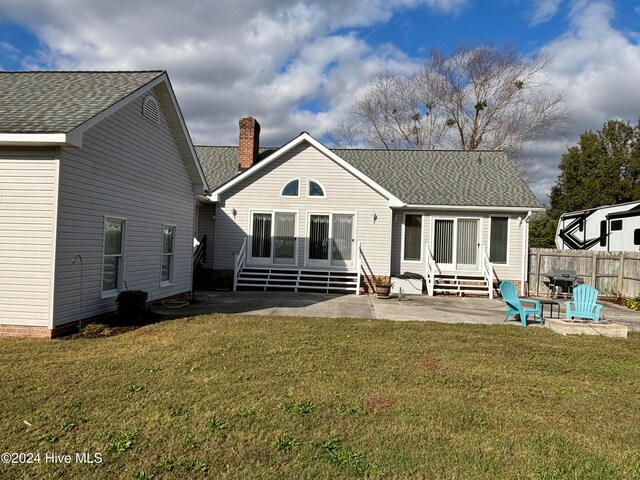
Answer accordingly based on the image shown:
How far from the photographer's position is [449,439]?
12.9 feet

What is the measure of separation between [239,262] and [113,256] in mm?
6510

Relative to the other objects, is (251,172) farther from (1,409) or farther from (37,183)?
(1,409)

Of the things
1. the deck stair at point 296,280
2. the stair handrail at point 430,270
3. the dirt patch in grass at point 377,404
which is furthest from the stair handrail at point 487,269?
the dirt patch in grass at point 377,404

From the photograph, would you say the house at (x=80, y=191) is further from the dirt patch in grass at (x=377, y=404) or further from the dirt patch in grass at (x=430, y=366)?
the dirt patch in grass at (x=430, y=366)

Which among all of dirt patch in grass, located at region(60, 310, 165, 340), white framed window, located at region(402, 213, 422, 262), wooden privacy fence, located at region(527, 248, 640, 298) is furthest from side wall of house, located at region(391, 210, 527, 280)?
dirt patch in grass, located at region(60, 310, 165, 340)

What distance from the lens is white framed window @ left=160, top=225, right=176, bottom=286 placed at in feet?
39.5

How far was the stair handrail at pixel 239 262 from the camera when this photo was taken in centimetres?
1538

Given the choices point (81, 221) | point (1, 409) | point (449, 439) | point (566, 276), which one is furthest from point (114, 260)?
point (566, 276)

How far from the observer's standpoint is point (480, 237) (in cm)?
1619

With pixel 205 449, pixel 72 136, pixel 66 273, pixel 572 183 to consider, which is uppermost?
pixel 572 183

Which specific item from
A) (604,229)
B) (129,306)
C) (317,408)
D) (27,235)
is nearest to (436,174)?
(604,229)

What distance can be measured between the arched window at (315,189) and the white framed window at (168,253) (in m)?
5.58

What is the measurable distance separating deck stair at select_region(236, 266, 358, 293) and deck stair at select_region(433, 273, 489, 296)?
10.4 feet

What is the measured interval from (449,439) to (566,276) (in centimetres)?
1348
